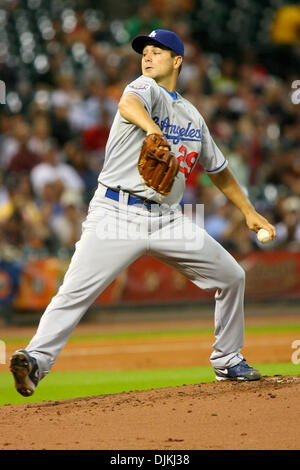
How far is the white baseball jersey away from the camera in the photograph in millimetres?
4379

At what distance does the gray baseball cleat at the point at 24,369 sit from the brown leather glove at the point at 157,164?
1.15 m

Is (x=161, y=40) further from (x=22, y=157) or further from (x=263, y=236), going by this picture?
(x=22, y=157)

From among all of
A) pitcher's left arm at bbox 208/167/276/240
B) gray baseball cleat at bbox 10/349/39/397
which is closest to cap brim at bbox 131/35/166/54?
pitcher's left arm at bbox 208/167/276/240

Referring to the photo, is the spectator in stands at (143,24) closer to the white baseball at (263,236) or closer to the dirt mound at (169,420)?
the white baseball at (263,236)

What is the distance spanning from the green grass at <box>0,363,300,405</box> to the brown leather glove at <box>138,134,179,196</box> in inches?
85.0

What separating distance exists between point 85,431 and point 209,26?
13.7 metres

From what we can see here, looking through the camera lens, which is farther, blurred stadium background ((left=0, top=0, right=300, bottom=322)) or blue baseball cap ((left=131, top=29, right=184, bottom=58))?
blurred stadium background ((left=0, top=0, right=300, bottom=322))

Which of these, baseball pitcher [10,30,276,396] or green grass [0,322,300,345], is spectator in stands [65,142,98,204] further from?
baseball pitcher [10,30,276,396]

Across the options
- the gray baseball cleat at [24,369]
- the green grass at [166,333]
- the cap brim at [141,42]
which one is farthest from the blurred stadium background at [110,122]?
the gray baseball cleat at [24,369]

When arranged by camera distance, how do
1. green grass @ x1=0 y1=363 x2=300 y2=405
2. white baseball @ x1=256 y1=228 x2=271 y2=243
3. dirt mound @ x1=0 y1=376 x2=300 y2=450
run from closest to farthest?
dirt mound @ x1=0 y1=376 x2=300 y2=450 → white baseball @ x1=256 y1=228 x2=271 y2=243 → green grass @ x1=0 y1=363 x2=300 y2=405

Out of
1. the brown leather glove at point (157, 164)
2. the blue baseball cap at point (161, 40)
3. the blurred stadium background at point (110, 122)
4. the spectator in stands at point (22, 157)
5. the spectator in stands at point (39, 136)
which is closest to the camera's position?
the brown leather glove at point (157, 164)

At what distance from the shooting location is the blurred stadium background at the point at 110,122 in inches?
432
